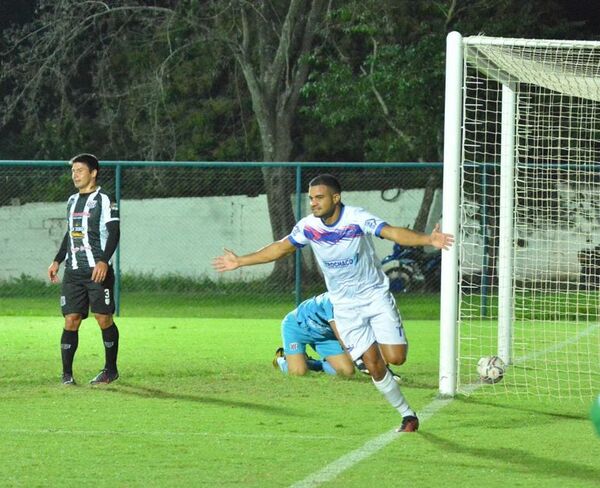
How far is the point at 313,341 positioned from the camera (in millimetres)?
12289

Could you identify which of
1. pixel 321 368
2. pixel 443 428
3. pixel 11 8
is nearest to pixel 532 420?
pixel 443 428

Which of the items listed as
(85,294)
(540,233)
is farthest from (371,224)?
(540,233)

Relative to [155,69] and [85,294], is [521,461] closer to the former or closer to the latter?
[85,294]

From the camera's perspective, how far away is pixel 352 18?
1001 inches

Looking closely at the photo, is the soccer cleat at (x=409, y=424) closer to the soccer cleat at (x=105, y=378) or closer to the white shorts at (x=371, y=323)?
the white shorts at (x=371, y=323)

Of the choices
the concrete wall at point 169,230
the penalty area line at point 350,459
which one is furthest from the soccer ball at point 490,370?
the concrete wall at point 169,230

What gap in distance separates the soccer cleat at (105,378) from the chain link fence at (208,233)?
10605 millimetres

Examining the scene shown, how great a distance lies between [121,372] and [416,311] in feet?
32.0

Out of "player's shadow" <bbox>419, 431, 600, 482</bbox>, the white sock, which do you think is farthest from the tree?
"player's shadow" <bbox>419, 431, 600, 482</bbox>

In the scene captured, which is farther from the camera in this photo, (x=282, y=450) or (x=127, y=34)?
(x=127, y=34)

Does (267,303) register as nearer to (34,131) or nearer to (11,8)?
(34,131)

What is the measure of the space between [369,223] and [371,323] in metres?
0.71

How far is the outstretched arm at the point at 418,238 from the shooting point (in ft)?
28.0

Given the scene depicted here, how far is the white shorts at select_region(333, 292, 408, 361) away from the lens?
29.7 feet
